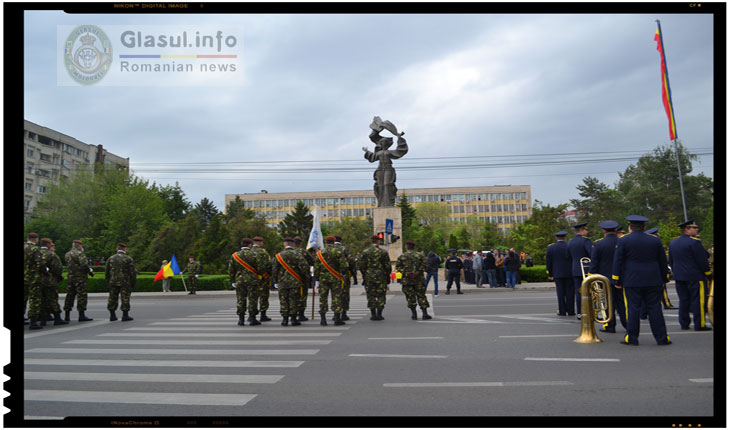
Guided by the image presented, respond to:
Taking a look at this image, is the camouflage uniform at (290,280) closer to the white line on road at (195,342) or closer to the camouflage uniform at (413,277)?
the white line on road at (195,342)

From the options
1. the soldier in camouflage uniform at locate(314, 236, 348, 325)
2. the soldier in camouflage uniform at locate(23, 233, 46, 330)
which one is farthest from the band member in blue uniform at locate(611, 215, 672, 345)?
the soldier in camouflage uniform at locate(23, 233, 46, 330)

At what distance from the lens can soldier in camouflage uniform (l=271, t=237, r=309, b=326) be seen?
36.2ft

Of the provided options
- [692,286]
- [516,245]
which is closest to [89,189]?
[516,245]

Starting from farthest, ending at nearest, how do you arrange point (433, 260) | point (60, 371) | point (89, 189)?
point (89, 189) < point (433, 260) < point (60, 371)

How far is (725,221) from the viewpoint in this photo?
2.72 meters

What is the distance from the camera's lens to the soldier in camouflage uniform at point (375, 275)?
11.6 meters

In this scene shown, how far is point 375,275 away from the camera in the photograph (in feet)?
38.2

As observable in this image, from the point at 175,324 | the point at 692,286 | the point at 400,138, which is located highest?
the point at 400,138

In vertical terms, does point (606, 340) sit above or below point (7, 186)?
below

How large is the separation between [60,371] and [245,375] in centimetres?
267

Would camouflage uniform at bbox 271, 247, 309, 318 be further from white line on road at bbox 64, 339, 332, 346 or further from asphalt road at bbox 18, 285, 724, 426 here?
white line on road at bbox 64, 339, 332, 346

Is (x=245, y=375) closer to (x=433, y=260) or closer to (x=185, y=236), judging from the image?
(x=433, y=260)

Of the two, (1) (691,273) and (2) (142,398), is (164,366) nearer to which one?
(2) (142,398)

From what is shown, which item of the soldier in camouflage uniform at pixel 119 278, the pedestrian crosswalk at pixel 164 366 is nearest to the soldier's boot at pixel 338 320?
the pedestrian crosswalk at pixel 164 366
